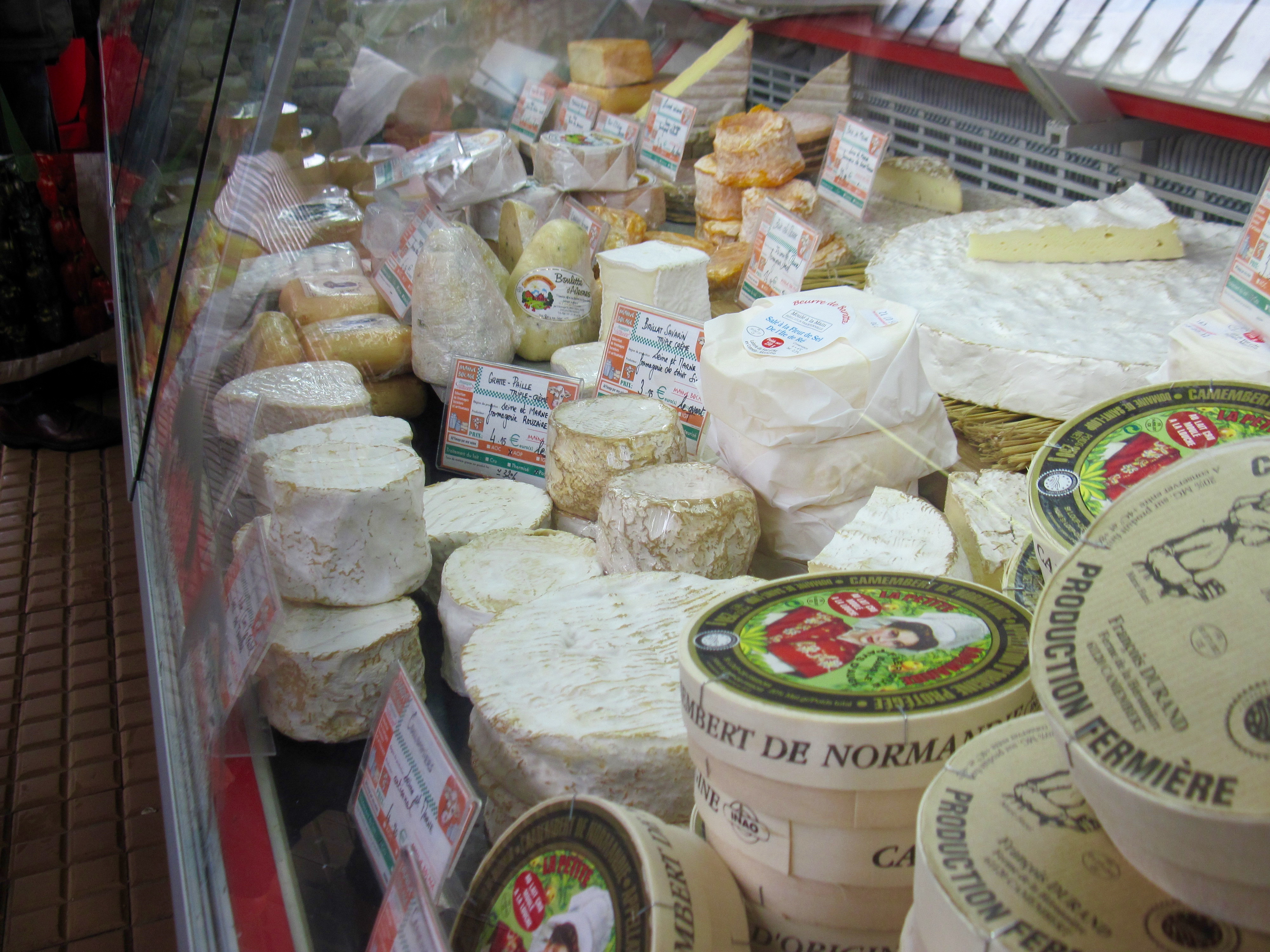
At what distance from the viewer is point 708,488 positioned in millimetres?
1362

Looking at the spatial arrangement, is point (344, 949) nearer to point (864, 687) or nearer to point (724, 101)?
point (864, 687)

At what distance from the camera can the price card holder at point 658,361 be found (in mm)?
1705

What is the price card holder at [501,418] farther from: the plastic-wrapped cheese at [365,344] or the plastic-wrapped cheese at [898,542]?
the plastic-wrapped cheese at [898,542]

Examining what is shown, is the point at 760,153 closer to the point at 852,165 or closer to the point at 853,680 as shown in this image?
the point at 852,165

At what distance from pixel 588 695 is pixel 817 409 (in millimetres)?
591

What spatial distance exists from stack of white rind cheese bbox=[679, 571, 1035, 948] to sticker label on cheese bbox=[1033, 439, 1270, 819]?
186 mm

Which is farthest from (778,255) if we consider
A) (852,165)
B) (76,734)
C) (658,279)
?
(76,734)

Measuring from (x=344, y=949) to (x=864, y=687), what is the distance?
2.01ft

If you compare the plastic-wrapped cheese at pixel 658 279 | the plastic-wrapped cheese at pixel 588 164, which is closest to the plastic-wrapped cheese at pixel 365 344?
the plastic-wrapped cheese at pixel 658 279

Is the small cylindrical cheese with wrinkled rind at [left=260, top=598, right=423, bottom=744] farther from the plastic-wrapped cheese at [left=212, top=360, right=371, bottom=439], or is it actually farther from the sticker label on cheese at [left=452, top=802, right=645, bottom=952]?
the sticker label on cheese at [left=452, top=802, right=645, bottom=952]

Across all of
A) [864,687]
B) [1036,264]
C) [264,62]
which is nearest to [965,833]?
[864,687]

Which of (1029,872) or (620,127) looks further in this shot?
(620,127)

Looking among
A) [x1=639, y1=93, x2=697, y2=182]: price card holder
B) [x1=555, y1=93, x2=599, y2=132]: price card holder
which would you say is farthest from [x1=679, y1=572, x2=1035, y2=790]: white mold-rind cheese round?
[x1=555, y1=93, x2=599, y2=132]: price card holder

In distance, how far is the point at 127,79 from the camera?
2.41m
